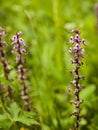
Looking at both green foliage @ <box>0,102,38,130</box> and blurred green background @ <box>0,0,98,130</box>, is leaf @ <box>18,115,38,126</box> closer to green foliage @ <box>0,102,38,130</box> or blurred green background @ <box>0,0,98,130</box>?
green foliage @ <box>0,102,38,130</box>

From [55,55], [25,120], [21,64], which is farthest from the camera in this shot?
[55,55]

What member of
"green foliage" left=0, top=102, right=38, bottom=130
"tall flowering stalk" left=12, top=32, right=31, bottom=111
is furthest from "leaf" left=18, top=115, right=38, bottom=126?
"tall flowering stalk" left=12, top=32, right=31, bottom=111

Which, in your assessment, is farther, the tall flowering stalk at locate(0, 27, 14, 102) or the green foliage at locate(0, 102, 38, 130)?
the tall flowering stalk at locate(0, 27, 14, 102)

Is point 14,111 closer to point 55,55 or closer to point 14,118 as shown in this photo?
point 14,118

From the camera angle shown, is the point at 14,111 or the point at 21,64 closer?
the point at 14,111

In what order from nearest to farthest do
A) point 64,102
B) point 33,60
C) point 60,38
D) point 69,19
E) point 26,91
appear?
point 26,91 < point 64,102 < point 33,60 < point 60,38 < point 69,19

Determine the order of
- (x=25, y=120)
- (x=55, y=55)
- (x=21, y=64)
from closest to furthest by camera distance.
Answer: (x=25, y=120) → (x=21, y=64) → (x=55, y=55)

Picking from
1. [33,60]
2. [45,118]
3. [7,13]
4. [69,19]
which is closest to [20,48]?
[45,118]

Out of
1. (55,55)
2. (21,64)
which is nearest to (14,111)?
(21,64)

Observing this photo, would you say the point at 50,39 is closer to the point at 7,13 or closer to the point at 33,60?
the point at 33,60
